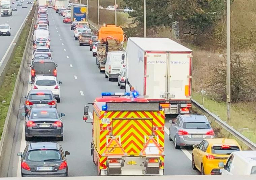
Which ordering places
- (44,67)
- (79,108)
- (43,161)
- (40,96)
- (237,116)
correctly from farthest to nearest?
(44,67)
(79,108)
(40,96)
(237,116)
(43,161)

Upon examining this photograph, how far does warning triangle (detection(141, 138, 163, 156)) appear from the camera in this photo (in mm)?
23688

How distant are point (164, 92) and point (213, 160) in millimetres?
12396

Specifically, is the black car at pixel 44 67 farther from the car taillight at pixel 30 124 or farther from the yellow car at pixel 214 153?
the yellow car at pixel 214 153

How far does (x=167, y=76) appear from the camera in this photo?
35.9m

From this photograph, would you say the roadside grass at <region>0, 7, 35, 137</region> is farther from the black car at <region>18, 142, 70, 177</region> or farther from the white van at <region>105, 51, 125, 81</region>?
the black car at <region>18, 142, 70, 177</region>

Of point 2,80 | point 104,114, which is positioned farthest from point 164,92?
point 2,80

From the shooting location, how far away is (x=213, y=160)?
24.1 m

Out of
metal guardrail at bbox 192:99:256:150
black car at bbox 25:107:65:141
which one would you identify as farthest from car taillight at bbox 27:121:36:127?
metal guardrail at bbox 192:99:256:150

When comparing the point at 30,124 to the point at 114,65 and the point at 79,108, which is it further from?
the point at 114,65

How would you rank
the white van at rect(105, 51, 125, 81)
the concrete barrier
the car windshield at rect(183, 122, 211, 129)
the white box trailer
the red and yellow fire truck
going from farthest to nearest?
the white van at rect(105, 51, 125, 81) → the white box trailer → the car windshield at rect(183, 122, 211, 129) → the concrete barrier → the red and yellow fire truck

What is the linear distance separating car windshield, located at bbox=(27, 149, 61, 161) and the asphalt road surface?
224cm

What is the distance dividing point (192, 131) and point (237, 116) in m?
8.08

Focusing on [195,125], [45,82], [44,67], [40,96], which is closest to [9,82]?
[44,67]

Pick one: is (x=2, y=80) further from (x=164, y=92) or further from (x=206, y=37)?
(x=206, y=37)
